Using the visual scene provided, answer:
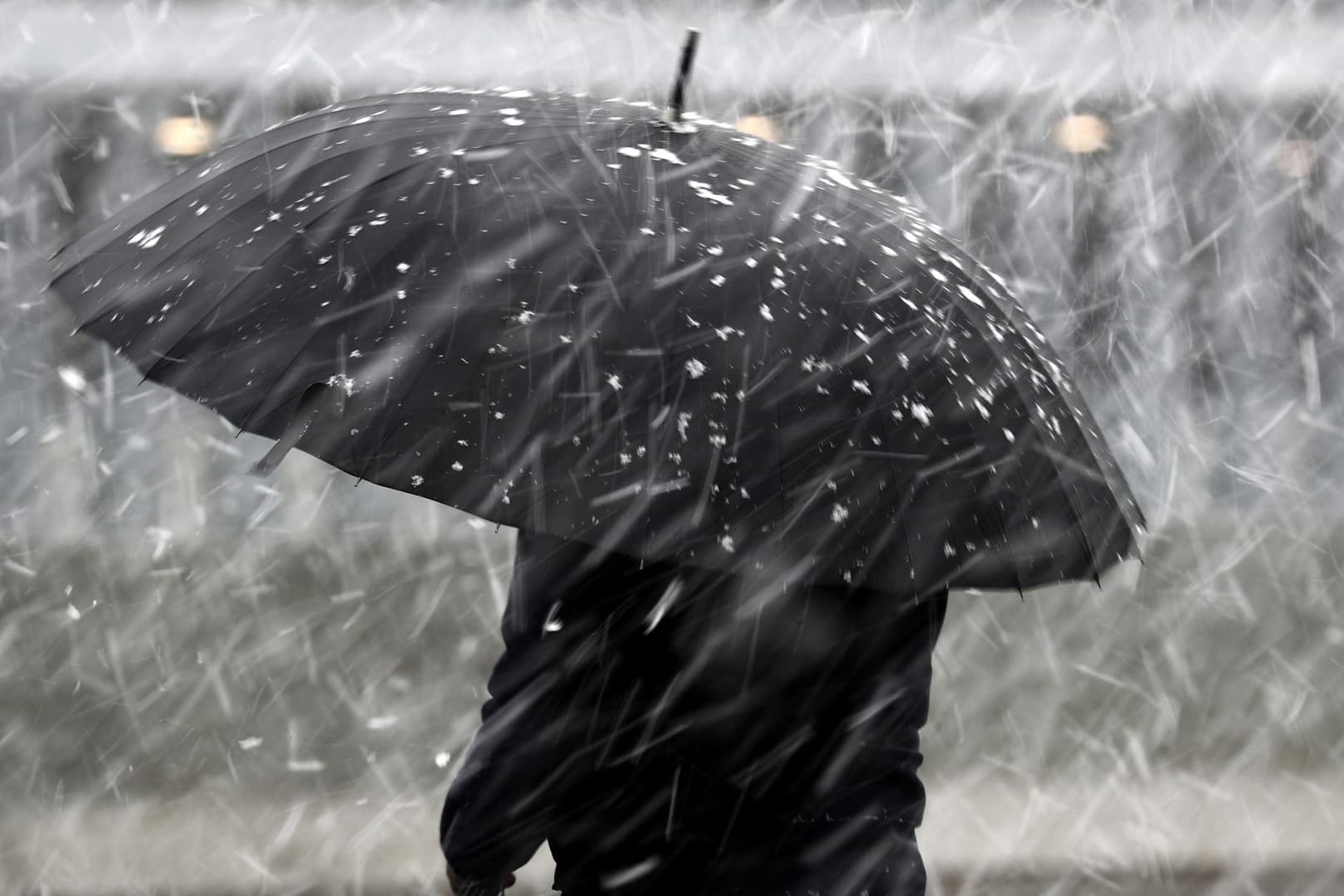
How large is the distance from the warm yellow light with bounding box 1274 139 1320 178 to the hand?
14.4ft

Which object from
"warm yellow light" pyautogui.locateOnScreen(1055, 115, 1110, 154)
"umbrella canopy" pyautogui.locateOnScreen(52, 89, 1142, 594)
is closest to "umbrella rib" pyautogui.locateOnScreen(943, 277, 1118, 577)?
"umbrella canopy" pyautogui.locateOnScreen(52, 89, 1142, 594)

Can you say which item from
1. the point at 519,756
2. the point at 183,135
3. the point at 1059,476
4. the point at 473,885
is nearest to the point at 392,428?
the point at 519,756

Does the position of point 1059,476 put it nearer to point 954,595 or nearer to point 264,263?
point 264,263

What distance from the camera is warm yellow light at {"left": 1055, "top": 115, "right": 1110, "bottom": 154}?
4566 mm

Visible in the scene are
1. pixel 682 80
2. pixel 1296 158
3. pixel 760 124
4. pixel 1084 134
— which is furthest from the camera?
pixel 1296 158

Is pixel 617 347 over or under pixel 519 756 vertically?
over

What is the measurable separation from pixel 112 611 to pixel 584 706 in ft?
11.0

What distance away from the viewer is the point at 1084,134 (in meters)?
4.57

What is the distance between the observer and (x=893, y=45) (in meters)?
4.46

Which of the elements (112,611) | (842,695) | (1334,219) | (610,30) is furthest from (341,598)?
(1334,219)

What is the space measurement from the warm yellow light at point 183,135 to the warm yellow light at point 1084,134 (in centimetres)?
315

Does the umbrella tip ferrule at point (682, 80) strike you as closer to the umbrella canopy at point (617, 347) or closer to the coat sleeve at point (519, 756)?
the umbrella canopy at point (617, 347)

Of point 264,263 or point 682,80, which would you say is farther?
point 682,80

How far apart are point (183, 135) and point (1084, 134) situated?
3327 millimetres
